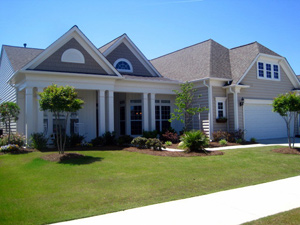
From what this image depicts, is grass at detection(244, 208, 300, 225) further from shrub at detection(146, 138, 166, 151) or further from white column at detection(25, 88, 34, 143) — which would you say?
white column at detection(25, 88, 34, 143)

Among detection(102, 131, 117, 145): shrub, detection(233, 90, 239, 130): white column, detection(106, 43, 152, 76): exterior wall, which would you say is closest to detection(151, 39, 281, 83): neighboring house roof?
detection(233, 90, 239, 130): white column

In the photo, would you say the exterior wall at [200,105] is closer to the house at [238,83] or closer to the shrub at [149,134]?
the house at [238,83]

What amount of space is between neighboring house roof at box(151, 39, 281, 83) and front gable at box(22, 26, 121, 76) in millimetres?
6127

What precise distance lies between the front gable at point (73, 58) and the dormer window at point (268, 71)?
10635 mm

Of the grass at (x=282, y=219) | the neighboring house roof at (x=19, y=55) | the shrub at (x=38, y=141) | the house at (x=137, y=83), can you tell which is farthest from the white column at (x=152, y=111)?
the grass at (x=282, y=219)

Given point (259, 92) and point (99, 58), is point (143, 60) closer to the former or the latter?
point (99, 58)

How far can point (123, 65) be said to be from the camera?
65.0 feet

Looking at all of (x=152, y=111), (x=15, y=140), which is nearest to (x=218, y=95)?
(x=152, y=111)

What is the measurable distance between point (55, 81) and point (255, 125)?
549 inches

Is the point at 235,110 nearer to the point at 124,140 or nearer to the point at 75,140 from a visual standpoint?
the point at 124,140

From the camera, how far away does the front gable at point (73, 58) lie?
15234 millimetres

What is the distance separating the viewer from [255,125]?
19.6 meters

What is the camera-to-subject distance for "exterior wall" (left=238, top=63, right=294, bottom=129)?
61.9 feet

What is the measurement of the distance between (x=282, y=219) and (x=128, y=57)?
16.9 metres
